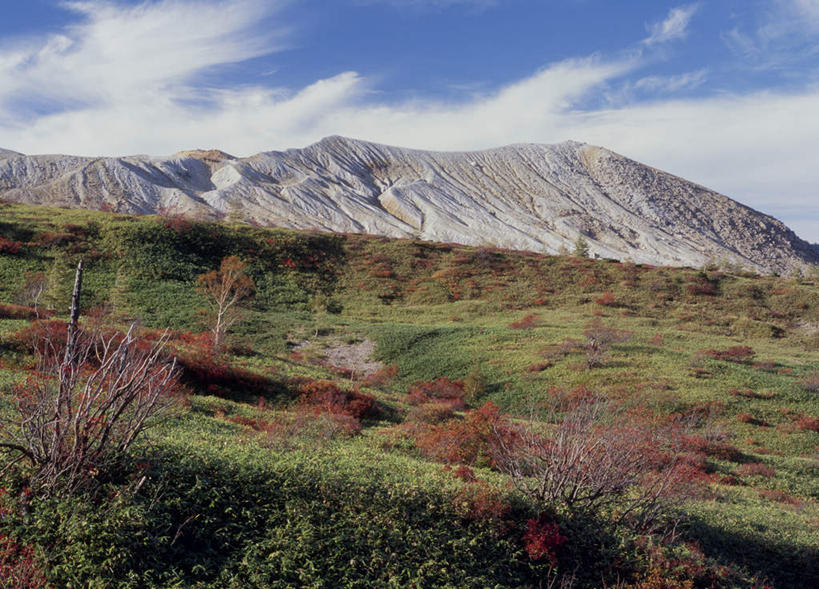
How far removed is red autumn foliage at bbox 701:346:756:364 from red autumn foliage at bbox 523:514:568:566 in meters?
35.6

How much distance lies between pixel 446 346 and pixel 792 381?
2477cm

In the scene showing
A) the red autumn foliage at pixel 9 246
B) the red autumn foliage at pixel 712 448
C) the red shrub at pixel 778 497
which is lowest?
the red shrub at pixel 778 497

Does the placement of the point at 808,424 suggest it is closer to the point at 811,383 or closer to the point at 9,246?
the point at 811,383

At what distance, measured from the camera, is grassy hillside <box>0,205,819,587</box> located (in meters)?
8.74

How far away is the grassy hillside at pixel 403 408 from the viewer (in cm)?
874

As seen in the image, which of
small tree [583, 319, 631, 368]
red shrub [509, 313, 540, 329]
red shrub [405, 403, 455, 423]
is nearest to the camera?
red shrub [405, 403, 455, 423]

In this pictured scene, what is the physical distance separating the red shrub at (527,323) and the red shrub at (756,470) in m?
26.7

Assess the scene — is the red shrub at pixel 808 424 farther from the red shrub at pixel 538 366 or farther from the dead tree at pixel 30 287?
the dead tree at pixel 30 287

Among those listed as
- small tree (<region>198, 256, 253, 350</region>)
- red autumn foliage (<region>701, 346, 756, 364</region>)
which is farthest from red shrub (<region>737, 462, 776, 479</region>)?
small tree (<region>198, 256, 253, 350</region>)

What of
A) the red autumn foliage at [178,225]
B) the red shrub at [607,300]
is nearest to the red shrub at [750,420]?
the red shrub at [607,300]

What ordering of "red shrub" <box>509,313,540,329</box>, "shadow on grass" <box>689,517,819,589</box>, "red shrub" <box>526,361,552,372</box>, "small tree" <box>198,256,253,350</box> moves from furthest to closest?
1. "red shrub" <box>509,313,540,329</box>
2. "small tree" <box>198,256,253,350</box>
3. "red shrub" <box>526,361,552,372</box>
4. "shadow on grass" <box>689,517,819,589</box>

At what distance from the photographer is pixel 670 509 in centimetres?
1329

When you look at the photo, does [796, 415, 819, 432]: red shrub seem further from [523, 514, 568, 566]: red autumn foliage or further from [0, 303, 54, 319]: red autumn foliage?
[0, 303, 54, 319]: red autumn foliage

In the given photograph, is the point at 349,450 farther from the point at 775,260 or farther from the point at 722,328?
the point at 775,260
